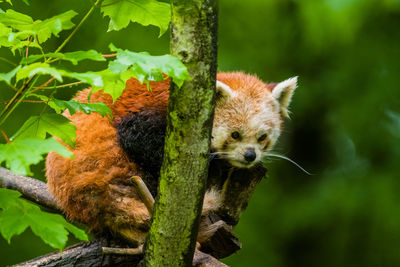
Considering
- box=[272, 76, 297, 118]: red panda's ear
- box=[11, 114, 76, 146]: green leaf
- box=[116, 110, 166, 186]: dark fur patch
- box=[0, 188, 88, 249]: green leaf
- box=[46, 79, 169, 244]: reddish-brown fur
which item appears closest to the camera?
box=[0, 188, 88, 249]: green leaf

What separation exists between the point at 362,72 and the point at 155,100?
180 centimetres

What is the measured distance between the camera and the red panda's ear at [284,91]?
127 inches

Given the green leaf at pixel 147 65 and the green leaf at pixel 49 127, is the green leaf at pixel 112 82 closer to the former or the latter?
the green leaf at pixel 147 65

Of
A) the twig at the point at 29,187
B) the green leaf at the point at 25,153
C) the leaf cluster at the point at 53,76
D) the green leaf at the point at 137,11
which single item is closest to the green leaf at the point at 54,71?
the leaf cluster at the point at 53,76

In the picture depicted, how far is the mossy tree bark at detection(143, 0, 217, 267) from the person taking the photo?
162 centimetres

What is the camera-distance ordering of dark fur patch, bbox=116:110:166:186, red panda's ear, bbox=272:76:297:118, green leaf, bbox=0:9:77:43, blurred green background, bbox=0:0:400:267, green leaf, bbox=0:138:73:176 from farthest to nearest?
blurred green background, bbox=0:0:400:267, red panda's ear, bbox=272:76:297:118, dark fur patch, bbox=116:110:166:186, green leaf, bbox=0:9:77:43, green leaf, bbox=0:138:73:176

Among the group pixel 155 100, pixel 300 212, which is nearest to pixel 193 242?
pixel 155 100

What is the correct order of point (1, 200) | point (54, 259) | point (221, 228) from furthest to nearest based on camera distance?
1. point (54, 259)
2. point (221, 228)
3. point (1, 200)

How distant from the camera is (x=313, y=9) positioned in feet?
8.83

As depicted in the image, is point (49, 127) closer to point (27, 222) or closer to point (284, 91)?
point (27, 222)

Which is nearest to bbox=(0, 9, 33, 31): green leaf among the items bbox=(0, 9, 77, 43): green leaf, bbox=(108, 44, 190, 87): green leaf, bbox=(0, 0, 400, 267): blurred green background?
bbox=(0, 9, 77, 43): green leaf

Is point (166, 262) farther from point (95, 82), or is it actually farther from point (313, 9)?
point (313, 9)

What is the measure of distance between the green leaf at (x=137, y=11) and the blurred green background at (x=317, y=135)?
1.82 m

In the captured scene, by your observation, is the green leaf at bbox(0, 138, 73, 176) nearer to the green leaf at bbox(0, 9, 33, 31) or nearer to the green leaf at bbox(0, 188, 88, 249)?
the green leaf at bbox(0, 188, 88, 249)
